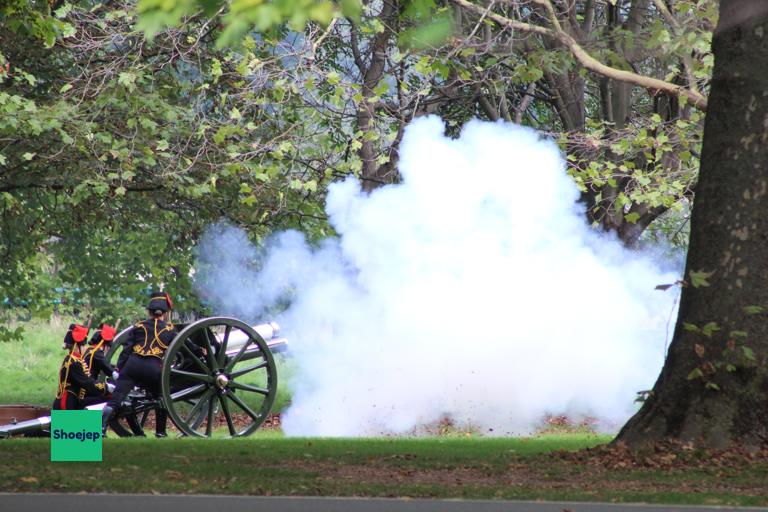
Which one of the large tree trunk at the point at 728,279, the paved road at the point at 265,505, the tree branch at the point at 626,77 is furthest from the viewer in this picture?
the tree branch at the point at 626,77

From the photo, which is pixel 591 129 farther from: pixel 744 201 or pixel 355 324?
pixel 744 201

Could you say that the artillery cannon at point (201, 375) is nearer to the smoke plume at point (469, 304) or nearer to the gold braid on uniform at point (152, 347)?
the gold braid on uniform at point (152, 347)

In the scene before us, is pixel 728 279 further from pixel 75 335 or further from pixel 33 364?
pixel 33 364

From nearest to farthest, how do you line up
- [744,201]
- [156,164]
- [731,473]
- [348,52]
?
[731,473] < [744,201] < [156,164] < [348,52]

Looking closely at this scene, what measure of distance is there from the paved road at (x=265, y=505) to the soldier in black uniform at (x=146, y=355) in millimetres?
6486

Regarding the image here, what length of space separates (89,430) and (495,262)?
1155cm

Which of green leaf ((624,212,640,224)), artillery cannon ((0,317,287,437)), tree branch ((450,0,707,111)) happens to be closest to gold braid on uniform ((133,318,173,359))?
artillery cannon ((0,317,287,437))

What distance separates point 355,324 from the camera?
2128 cm

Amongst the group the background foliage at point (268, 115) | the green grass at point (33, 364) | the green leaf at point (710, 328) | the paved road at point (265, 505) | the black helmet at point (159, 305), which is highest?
the background foliage at point (268, 115)

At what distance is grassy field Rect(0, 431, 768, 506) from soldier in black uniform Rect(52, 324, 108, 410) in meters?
3.43

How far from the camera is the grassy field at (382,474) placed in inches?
357

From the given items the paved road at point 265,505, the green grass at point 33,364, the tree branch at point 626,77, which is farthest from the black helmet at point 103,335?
the green grass at point 33,364

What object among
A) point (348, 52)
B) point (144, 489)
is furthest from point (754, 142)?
point (348, 52)

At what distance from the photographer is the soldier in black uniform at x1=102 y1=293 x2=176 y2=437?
50.1ft
